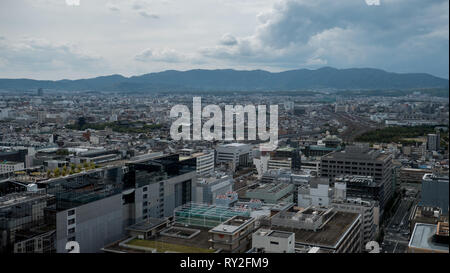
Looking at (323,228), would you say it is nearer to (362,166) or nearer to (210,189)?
(210,189)

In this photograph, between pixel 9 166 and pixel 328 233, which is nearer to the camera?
pixel 328 233

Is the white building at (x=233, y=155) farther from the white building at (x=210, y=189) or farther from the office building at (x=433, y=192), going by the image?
the office building at (x=433, y=192)

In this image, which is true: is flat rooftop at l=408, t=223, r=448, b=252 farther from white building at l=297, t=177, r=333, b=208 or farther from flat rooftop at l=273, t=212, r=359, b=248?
white building at l=297, t=177, r=333, b=208

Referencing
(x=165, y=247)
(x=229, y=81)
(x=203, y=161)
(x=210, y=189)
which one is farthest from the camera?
(x=229, y=81)

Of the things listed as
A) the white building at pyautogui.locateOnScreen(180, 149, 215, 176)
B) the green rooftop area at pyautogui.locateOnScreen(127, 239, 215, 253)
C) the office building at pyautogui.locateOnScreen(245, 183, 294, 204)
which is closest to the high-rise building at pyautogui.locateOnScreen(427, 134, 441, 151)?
the white building at pyautogui.locateOnScreen(180, 149, 215, 176)

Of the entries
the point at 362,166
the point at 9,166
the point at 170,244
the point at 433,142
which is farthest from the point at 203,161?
the point at 433,142
